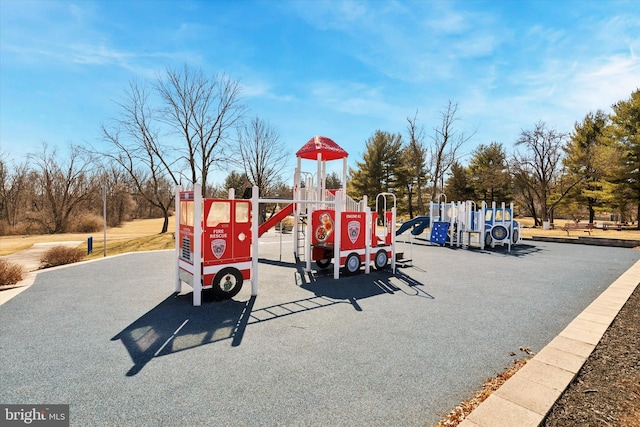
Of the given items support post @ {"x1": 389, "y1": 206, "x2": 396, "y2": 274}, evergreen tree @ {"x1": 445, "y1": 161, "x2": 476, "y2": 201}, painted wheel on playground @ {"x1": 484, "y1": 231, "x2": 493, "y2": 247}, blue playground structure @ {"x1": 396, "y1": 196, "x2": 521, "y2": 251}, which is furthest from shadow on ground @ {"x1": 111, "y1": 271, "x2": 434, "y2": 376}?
evergreen tree @ {"x1": 445, "y1": 161, "x2": 476, "y2": 201}

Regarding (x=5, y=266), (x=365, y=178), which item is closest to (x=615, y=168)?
(x=365, y=178)

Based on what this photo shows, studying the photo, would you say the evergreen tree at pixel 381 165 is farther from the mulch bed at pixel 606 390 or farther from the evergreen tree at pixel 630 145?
the mulch bed at pixel 606 390

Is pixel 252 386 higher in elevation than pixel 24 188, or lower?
lower

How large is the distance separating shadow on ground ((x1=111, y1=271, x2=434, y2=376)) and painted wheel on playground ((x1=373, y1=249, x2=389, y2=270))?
147 cm

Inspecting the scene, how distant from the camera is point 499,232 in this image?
1694cm

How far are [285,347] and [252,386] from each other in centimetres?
100

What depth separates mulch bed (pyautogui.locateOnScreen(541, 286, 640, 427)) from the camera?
8.68 ft

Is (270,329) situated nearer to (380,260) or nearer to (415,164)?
(380,260)

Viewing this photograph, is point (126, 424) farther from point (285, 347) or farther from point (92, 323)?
point (92, 323)

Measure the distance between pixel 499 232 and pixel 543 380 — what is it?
15.6 metres

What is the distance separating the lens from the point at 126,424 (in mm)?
2676

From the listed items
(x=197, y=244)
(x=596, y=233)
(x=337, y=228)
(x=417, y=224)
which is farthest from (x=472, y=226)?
(x=197, y=244)

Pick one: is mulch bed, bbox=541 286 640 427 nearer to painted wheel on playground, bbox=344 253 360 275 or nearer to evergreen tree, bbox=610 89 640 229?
painted wheel on playground, bbox=344 253 360 275

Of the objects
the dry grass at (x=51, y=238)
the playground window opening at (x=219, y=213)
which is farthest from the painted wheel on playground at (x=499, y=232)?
the dry grass at (x=51, y=238)
